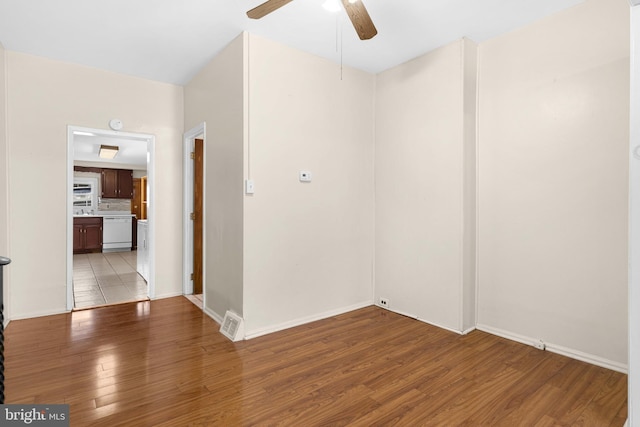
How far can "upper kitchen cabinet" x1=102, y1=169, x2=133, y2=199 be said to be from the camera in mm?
8859

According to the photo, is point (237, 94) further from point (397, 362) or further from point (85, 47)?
point (397, 362)

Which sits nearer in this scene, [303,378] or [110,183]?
[303,378]

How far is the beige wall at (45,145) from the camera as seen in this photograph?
340 centimetres

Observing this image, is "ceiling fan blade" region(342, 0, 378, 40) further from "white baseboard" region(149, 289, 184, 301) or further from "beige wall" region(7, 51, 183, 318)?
"white baseboard" region(149, 289, 184, 301)

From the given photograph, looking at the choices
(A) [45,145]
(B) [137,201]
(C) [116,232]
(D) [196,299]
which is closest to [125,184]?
(B) [137,201]

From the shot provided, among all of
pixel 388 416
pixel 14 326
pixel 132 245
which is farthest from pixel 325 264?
pixel 132 245

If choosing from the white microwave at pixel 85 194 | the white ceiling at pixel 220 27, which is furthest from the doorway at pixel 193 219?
the white microwave at pixel 85 194

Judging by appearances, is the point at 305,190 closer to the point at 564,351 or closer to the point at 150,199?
the point at 150,199

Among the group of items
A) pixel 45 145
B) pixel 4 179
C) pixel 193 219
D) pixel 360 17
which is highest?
pixel 360 17

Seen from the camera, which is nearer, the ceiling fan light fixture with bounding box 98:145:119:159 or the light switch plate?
the light switch plate

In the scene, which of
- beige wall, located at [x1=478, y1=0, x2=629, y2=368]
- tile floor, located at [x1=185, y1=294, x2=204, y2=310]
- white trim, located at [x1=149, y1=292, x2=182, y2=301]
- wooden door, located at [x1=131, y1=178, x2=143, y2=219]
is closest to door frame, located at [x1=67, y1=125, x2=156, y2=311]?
white trim, located at [x1=149, y1=292, x2=182, y2=301]

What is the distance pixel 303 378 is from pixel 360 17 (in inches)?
92.8

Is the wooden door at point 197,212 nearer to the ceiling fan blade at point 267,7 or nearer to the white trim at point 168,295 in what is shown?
the white trim at point 168,295

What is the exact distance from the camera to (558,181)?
266 centimetres
